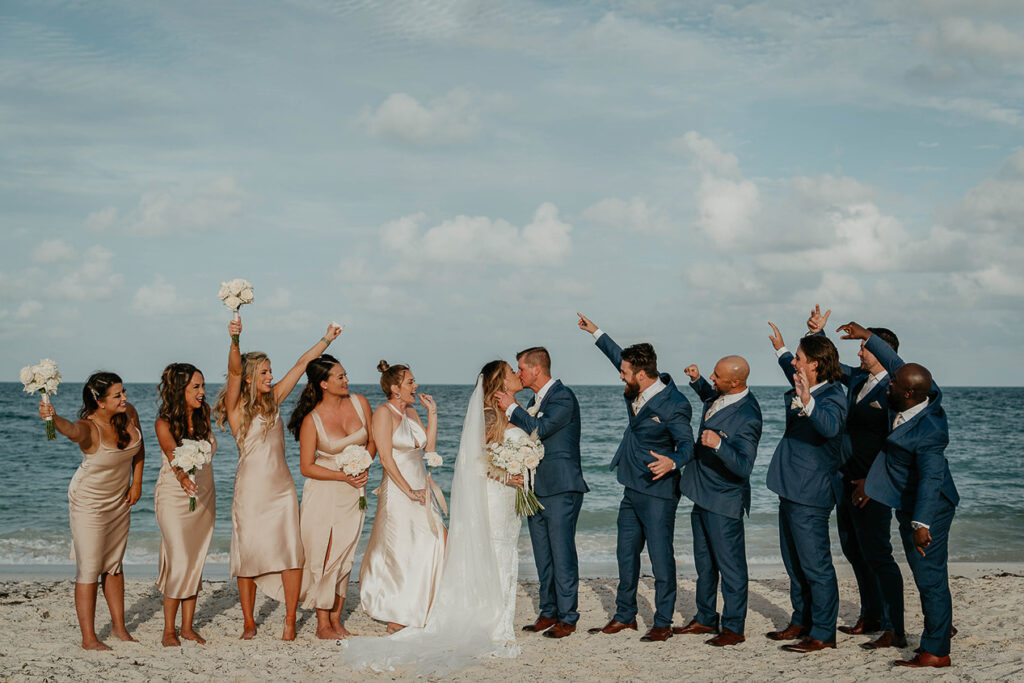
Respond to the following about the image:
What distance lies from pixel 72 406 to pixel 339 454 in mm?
52365

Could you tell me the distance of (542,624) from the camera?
6992 millimetres

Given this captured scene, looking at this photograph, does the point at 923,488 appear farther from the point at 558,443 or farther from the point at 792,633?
the point at 558,443

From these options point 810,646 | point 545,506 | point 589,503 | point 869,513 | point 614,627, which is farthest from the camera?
point 589,503

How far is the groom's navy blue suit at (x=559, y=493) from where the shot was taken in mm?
6594

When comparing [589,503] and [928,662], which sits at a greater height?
[928,662]

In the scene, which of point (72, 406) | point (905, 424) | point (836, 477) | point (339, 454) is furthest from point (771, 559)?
point (72, 406)

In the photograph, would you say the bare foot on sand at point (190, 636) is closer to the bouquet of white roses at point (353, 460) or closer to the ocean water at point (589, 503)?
the bouquet of white roses at point (353, 460)

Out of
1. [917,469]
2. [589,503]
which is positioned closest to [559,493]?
[917,469]

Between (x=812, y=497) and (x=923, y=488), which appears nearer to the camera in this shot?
(x=923, y=488)

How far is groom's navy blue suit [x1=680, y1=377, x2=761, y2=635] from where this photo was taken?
6.18 metres

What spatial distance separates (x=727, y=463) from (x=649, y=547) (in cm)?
107

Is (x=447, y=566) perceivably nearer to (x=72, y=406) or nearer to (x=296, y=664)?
(x=296, y=664)

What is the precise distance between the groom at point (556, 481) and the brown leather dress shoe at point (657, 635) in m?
0.60

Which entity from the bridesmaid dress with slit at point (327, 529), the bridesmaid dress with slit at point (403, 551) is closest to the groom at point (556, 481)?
the bridesmaid dress with slit at point (403, 551)
